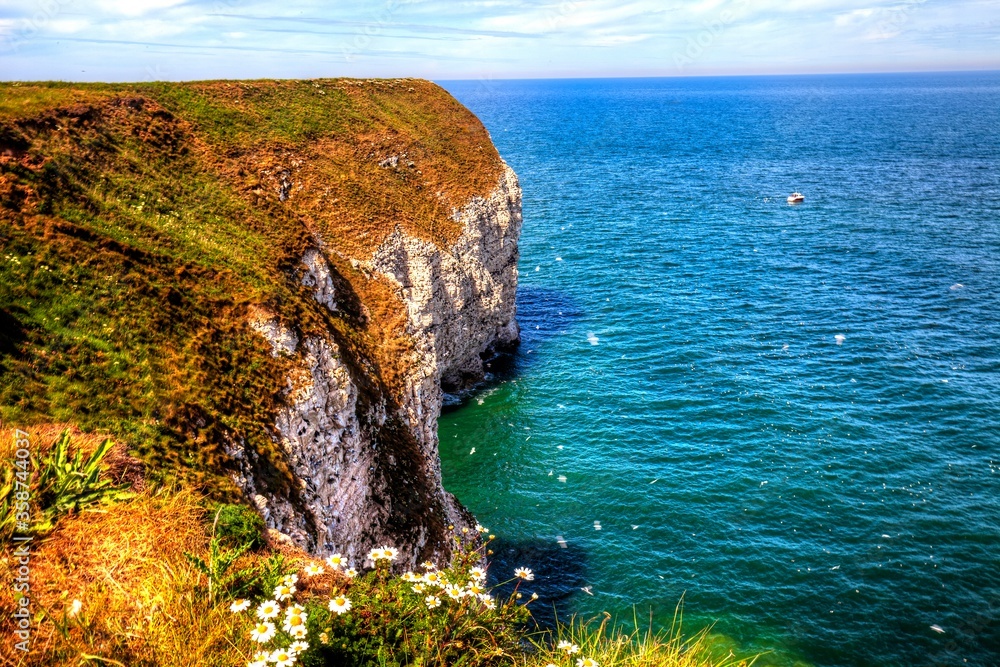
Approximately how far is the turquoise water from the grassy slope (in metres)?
15.9

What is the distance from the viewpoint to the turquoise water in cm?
3209

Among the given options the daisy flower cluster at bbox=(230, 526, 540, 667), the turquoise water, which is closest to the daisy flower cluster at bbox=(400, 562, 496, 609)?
the daisy flower cluster at bbox=(230, 526, 540, 667)

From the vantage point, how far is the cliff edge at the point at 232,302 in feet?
60.2

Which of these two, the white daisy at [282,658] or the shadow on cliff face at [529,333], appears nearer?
the white daisy at [282,658]

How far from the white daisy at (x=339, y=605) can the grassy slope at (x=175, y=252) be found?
9454 millimetres

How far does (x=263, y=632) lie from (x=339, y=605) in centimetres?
115

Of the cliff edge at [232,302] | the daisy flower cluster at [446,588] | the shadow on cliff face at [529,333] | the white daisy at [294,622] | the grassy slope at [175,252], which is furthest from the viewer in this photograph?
the shadow on cliff face at [529,333]

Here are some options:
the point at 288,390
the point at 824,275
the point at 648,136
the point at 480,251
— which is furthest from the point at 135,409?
the point at 648,136

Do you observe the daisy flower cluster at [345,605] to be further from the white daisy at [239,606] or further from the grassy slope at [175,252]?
the grassy slope at [175,252]

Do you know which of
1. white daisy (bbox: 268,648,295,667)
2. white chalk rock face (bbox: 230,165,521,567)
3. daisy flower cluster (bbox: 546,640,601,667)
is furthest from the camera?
white chalk rock face (bbox: 230,165,521,567)

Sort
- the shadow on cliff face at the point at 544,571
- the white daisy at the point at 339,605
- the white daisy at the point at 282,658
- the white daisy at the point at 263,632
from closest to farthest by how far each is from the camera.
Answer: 1. the white daisy at the point at 282,658
2. the white daisy at the point at 263,632
3. the white daisy at the point at 339,605
4. the shadow on cliff face at the point at 544,571

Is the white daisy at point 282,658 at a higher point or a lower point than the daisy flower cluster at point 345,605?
→ higher

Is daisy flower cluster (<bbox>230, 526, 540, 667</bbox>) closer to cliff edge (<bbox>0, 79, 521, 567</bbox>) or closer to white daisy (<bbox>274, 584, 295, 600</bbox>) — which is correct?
white daisy (<bbox>274, 584, 295, 600</bbox>)

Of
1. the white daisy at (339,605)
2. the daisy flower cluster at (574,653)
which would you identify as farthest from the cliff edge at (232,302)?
the daisy flower cluster at (574,653)
